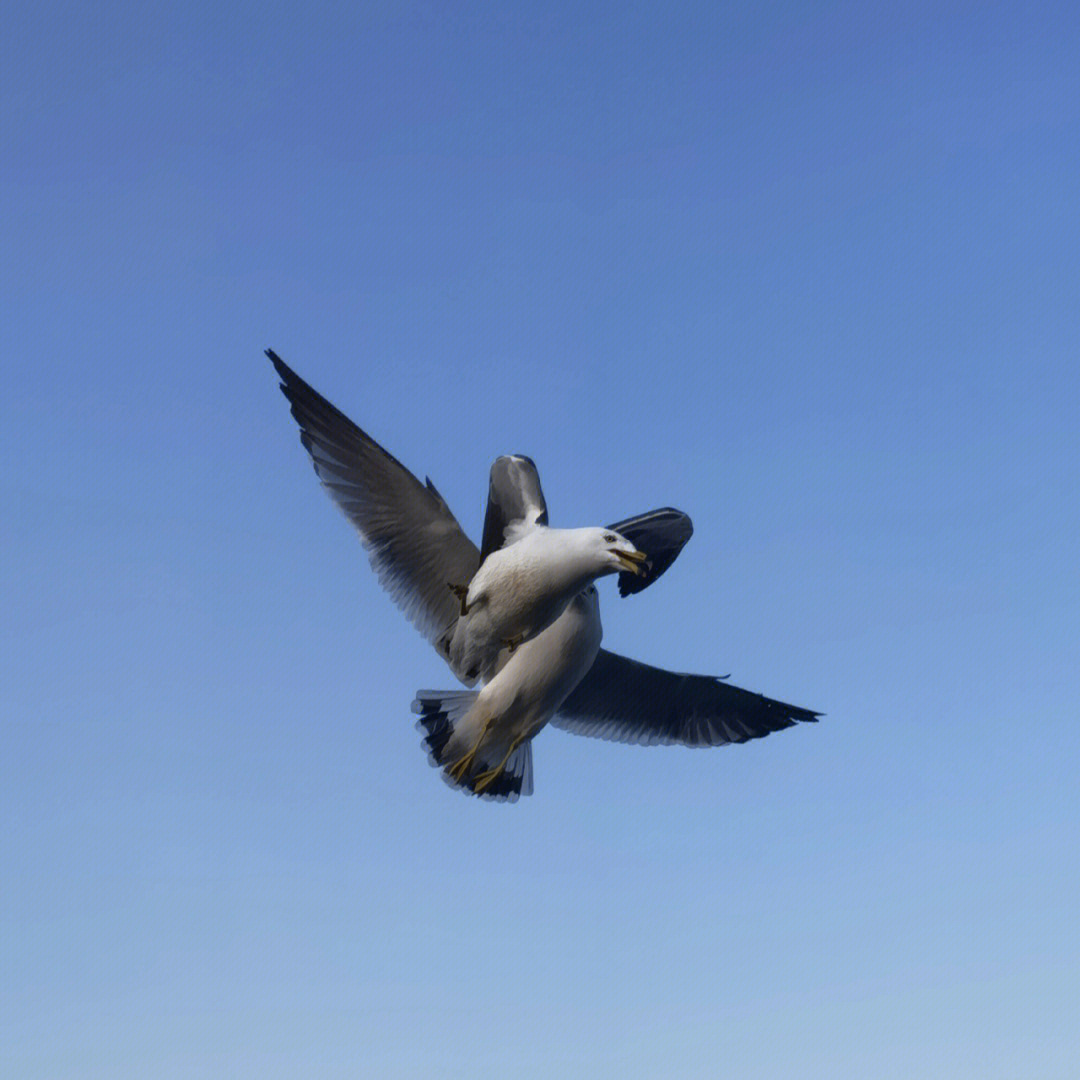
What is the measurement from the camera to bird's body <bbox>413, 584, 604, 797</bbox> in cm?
881

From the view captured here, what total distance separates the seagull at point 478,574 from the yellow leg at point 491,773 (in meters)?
0.01

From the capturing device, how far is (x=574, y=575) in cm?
803

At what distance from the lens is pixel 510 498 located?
8602 mm

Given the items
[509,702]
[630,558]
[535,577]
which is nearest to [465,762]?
[509,702]

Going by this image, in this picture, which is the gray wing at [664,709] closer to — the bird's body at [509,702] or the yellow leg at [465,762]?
the bird's body at [509,702]

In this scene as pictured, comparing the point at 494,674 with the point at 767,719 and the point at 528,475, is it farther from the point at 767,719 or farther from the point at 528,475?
the point at 767,719

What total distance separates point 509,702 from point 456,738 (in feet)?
1.75

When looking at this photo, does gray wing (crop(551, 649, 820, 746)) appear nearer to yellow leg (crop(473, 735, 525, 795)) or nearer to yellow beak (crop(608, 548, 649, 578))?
yellow leg (crop(473, 735, 525, 795))

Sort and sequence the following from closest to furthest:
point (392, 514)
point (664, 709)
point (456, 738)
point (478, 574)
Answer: point (478, 574), point (392, 514), point (456, 738), point (664, 709)

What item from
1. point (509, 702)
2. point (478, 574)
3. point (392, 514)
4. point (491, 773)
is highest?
point (392, 514)

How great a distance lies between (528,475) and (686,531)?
38.7 inches

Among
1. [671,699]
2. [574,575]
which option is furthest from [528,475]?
[671,699]

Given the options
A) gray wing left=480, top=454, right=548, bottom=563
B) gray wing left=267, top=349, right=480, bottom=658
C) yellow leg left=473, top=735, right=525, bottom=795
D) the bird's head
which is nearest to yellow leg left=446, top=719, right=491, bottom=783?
yellow leg left=473, top=735, right=525, bottom=795

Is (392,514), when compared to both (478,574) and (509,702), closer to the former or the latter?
(478,574)
